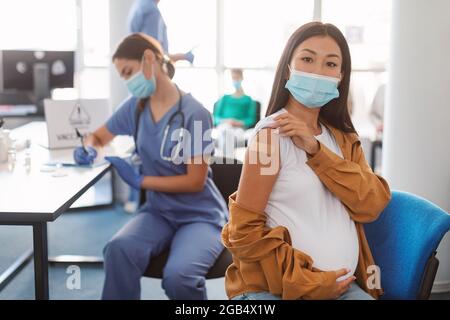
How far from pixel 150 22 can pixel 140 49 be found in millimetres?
122

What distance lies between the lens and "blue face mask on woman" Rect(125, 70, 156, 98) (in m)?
1.85

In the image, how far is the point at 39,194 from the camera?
1.59 meters

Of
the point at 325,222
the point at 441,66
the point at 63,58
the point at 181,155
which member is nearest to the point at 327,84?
the point at 325,222

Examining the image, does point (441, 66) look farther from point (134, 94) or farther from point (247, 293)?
point (247, 293)

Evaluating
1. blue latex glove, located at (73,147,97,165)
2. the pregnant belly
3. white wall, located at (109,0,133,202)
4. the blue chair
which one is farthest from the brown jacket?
white wall, located at (109,0,133,202)

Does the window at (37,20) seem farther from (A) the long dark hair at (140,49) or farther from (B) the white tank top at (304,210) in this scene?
(B) the white tank top at (304,210)

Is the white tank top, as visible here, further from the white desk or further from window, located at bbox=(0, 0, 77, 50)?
window, located at bbox=(0, 0, 77, 50)

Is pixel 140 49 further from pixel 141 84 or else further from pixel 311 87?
pixel 311 87

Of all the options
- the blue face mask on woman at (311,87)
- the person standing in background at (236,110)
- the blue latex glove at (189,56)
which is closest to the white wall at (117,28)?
the person standing in background at (236,110)

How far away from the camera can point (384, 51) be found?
4.52 metres

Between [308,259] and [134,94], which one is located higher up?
[134,94]

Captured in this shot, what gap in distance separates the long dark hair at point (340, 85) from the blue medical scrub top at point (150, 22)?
684 mm

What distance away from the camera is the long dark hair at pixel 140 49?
5.94 feet
